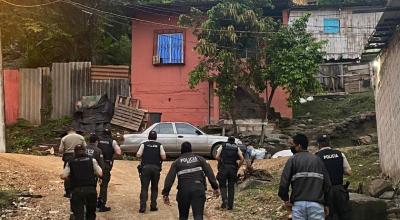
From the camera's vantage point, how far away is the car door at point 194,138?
736 inches

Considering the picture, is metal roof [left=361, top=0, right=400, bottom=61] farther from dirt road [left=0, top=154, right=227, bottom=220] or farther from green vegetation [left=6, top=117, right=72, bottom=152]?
green vegetation [left=6, top=117, right=72, bottom=152]

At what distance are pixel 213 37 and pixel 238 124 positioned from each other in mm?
4273

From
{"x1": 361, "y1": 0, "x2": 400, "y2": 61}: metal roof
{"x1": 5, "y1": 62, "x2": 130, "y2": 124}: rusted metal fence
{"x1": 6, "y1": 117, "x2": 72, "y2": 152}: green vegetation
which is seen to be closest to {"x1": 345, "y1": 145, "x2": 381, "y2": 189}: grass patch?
{"x1": 361, "y1": 0, "x2": 400, "y2": 61}: metal roof

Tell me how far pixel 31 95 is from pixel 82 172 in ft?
52.6


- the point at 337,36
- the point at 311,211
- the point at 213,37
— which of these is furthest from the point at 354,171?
the point at 337,36

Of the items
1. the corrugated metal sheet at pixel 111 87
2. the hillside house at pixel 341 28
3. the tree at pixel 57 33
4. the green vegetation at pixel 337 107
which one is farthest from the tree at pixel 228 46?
the hillside house at pixel 341 28

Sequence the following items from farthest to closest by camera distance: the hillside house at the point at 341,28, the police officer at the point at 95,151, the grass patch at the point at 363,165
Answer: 1. the hillside house at the point at 341,28
2. the grass patch at the point at 363,165
3. the police officer at the point at 95,151

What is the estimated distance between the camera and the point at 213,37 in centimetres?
2134

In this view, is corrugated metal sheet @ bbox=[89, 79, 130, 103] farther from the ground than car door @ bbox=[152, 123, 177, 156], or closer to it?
farther from the ground

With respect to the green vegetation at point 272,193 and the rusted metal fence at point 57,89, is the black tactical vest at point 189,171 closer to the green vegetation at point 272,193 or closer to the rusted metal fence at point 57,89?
the green vegetation at point 272,193

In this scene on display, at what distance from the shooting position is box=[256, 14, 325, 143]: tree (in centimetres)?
2081

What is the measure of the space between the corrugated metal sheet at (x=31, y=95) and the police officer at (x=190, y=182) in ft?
52.9

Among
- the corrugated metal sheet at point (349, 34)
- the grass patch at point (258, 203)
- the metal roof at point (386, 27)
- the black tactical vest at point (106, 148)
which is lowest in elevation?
the grass patch at point (258, 203)

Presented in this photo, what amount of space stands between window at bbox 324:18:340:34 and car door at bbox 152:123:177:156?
1511 cm
